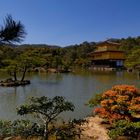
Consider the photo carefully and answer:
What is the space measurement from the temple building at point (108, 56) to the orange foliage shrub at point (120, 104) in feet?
138

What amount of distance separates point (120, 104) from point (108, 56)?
45.8 meters

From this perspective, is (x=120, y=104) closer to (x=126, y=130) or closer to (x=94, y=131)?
(x=94, y=131)

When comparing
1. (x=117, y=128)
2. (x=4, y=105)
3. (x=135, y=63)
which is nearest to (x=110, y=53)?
(x=135, y=63)

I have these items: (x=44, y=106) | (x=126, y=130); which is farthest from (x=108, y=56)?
(x=44, y=106)

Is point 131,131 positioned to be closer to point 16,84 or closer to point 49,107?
point 49,107

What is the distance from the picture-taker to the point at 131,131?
809 centimetres

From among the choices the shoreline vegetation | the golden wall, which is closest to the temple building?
the golden wall

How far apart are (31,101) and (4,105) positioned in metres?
8.34

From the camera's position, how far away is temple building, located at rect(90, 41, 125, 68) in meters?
53.3

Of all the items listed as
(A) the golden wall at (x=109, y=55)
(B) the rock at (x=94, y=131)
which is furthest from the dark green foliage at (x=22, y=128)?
(A) the golden wall at (x=109, y=55)

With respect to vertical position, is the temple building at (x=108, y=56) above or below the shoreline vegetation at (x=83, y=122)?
above

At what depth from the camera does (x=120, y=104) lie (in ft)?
31.1

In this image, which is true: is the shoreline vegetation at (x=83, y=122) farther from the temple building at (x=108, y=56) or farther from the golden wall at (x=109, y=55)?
the golden wall at (x=109, y=55)

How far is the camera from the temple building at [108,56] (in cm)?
5327
